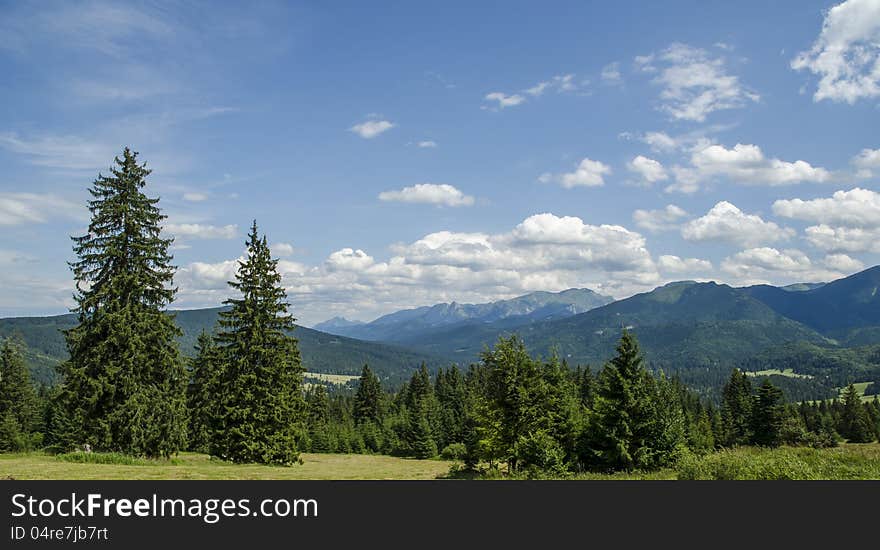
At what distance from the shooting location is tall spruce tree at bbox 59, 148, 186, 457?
91.7 ft

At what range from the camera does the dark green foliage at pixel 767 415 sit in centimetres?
6862

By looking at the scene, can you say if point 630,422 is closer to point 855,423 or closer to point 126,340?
point 126,340

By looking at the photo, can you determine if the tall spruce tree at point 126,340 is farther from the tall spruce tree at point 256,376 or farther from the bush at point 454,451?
the bush at point 454,451

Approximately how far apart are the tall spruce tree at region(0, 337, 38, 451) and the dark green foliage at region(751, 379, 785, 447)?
93007mm

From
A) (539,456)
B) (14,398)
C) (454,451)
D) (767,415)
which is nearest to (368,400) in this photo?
(454,451)

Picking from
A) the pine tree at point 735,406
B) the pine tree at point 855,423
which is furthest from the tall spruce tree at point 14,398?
the pine tree at point 855,423

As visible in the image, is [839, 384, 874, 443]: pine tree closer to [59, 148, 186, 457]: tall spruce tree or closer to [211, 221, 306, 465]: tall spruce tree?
[211, 221, 306, 465]: tall spruce tree

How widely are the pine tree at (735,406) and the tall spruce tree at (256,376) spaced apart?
71.4 metres

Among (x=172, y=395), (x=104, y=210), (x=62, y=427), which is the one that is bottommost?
(x=62, y=427)
